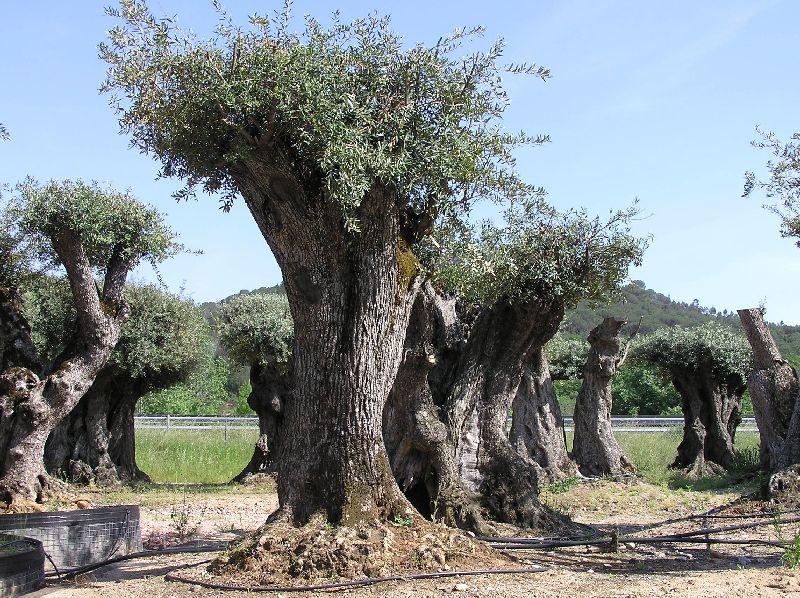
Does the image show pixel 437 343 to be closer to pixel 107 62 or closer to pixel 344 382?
pixel 344 382

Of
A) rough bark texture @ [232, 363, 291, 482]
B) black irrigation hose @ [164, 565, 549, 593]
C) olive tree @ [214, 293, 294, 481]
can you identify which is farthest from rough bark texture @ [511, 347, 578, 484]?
black irrigation hose @ [164, 565, 549, 593]

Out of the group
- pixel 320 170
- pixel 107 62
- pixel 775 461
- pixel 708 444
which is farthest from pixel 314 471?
pixel 708 444

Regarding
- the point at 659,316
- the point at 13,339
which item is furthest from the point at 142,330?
the point at 659,316

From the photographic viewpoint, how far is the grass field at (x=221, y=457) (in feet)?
66.0

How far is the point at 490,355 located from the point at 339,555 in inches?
206

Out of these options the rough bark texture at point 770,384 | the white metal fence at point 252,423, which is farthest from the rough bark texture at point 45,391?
the white metal fence at point 252,423

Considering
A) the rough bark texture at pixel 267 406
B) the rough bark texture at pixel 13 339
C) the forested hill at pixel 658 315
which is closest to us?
the rough bark texture at pixel 13 339

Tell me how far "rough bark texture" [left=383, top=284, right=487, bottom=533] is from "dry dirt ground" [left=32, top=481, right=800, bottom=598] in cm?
157

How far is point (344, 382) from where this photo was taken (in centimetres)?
776

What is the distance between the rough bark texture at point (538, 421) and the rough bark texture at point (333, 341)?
1123 cm

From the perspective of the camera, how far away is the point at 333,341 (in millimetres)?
7824

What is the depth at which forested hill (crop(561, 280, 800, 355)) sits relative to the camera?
68438 mm

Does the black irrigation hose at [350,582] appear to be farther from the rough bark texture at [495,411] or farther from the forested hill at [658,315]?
the forested hill at [658,315]

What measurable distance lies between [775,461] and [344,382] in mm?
10772
